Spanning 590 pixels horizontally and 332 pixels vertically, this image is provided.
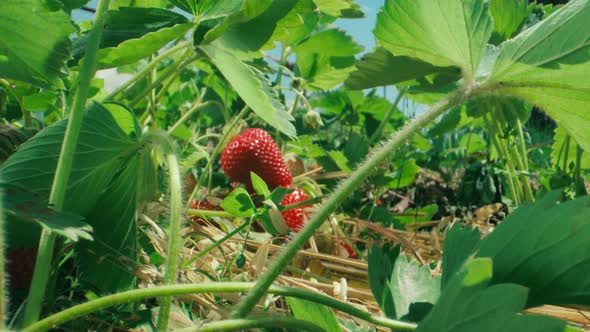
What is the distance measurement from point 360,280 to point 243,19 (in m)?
0.42

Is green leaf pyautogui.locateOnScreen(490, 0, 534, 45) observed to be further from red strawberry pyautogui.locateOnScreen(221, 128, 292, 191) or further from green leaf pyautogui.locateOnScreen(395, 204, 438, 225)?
green leaf pyautogui.locateOnScreen(395, 204, 438, 225)

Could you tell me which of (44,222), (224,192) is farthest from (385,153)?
(224,192)

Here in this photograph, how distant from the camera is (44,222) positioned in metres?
0.35

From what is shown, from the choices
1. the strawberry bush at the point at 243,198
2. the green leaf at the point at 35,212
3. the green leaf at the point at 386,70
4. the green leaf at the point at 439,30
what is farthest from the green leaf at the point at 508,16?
the green leaf at the point at 35,212

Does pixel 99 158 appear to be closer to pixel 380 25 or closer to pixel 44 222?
pixel 44 222

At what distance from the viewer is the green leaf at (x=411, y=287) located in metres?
0.41

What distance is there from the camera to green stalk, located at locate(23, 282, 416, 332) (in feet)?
1.15

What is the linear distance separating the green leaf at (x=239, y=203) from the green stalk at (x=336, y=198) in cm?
24

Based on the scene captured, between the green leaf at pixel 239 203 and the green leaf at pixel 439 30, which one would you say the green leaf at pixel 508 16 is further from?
the green leaf at pixel 239 203

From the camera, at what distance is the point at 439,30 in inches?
20.0

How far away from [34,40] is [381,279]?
12.5 inches

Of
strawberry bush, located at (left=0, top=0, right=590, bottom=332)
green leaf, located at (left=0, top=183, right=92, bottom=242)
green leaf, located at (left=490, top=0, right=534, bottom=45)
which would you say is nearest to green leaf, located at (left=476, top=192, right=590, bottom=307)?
strawberry bush, located at (left=0, top=0, right=590, bottom=332)

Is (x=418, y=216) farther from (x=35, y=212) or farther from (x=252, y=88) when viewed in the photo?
(x=35, y=212)

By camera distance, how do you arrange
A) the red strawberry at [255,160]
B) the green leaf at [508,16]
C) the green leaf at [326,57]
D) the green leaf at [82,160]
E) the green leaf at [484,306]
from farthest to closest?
the green leaf at [326,57], the red strawberry at [255,160], the green leaf at [508,16], the green leaf at [82,160], the green leaf at [484,306]
